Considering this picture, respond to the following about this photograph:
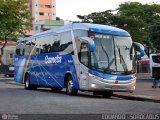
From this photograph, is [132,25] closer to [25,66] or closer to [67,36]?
[25,66]

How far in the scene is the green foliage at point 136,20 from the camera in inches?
2263

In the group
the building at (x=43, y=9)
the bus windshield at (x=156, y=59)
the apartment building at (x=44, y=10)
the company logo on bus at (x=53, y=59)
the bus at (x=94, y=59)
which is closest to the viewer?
the bus at (x=94, y=59)

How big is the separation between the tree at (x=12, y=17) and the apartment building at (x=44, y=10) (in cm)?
5432

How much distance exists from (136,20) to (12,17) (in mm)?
17097

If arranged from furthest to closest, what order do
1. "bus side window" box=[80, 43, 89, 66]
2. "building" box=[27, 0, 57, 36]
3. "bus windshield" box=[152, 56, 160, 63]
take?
1. "building" box=[27, 0, 57, 36]
2. "bus windshield" box=[152, 56, 160, 63]
3. "bus side window" box=[80, 43, 89, 66]

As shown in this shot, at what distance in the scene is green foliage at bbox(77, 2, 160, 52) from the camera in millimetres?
57469

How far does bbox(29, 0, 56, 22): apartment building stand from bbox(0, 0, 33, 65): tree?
5432 cm

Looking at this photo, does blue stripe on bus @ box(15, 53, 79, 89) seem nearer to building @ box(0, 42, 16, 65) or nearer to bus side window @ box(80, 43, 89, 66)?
bus side window @ box(80, 43, 89, 66)

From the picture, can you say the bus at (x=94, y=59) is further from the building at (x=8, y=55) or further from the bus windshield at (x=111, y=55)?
the building at (x=8, y=55)

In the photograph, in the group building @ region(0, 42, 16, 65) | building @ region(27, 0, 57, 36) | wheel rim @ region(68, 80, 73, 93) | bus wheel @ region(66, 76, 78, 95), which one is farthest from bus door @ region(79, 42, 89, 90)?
building @ region(27, 0, 57, 36)

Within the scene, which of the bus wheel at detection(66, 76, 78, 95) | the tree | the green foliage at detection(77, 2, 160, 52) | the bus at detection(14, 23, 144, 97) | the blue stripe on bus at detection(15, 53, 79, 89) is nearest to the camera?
the bus at detection(14, 23, 144, 97)

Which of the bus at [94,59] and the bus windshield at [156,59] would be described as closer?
the bus at [94,59]

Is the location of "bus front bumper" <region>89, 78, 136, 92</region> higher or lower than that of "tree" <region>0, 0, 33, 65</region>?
lower

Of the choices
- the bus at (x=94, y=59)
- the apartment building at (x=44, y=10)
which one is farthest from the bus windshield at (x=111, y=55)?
the apartment building at (x=44, y=10)
